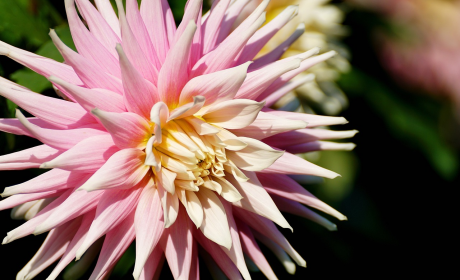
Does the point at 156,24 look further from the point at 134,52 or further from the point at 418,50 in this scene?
the point at 418,50

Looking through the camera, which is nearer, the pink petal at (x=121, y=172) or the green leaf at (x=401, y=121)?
the pink petal at (x=121, y=172)

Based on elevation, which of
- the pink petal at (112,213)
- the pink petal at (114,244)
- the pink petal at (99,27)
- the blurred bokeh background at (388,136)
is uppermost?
the pink petal at (99,27)

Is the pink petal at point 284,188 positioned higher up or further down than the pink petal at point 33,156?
further down

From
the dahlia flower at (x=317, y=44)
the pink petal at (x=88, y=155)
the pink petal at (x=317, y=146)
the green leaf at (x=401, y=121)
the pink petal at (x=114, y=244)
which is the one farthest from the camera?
the green leaf at (x=401, y=121)

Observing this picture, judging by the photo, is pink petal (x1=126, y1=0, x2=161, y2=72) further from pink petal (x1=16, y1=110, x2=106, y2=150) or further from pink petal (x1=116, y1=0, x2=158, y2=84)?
pink petal (x1=16, y1=110, x2=106, y2=150)

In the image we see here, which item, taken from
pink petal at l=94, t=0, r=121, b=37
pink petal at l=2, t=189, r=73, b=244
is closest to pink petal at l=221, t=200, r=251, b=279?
pink petal at l=2, t=189, r=73, b=244

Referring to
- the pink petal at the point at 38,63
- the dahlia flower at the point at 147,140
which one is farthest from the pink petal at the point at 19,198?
the pink petal at the point at 38,63

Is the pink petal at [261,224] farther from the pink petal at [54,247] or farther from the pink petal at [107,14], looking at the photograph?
the pink petal at [107,14]
